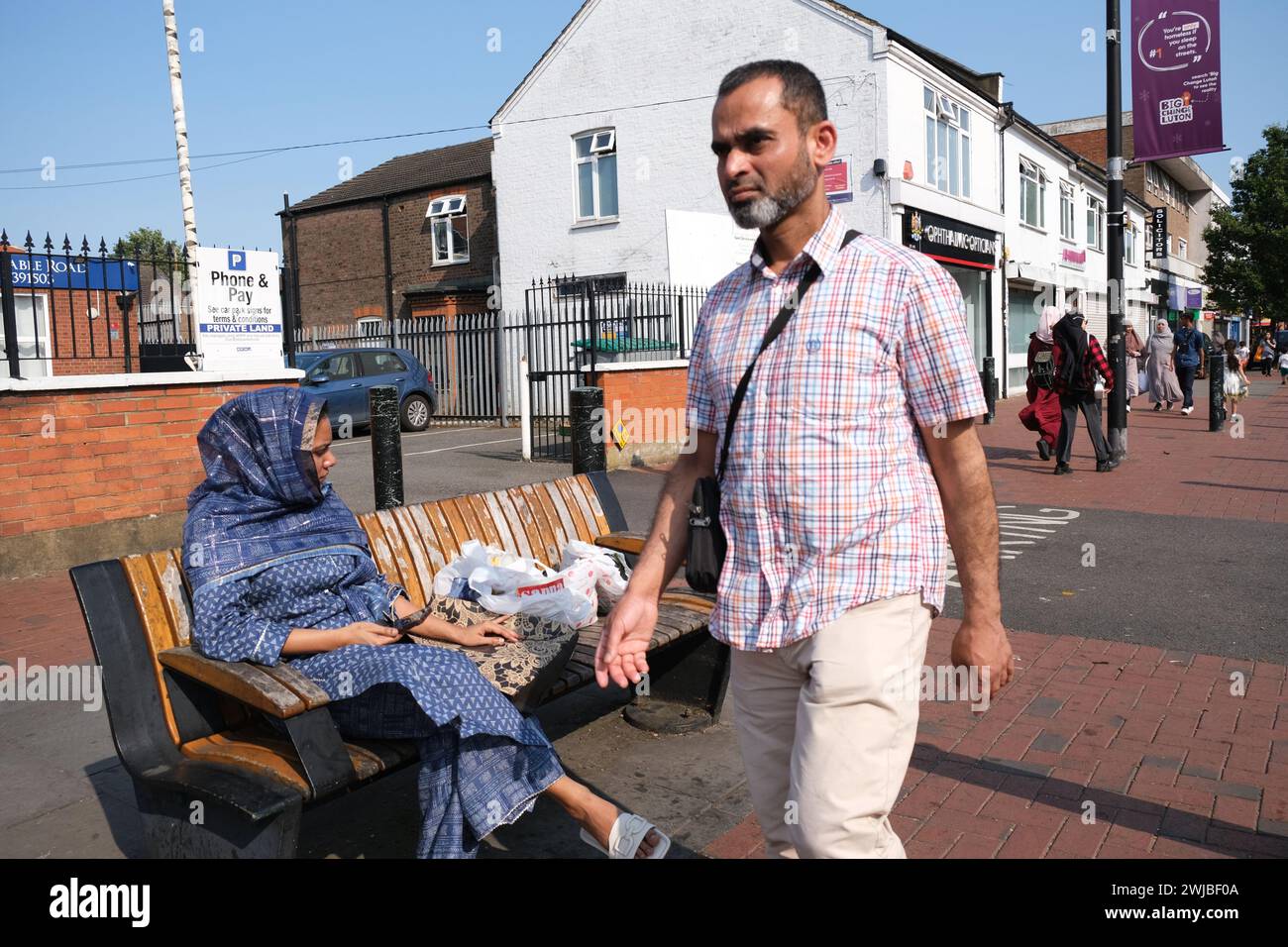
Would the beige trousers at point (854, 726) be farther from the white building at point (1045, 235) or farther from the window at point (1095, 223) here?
the window at point (1095, 223)

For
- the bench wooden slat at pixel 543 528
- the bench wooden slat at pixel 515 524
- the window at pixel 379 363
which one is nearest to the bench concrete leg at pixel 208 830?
the bench wooden slat at pixel 515 524

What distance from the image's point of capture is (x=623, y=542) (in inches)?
192

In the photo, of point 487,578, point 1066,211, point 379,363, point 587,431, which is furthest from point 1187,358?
point 487,578

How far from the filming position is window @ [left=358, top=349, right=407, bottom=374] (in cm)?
1853

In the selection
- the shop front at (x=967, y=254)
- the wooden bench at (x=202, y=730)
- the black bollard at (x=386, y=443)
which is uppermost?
the shop front at (x=967, y=254)

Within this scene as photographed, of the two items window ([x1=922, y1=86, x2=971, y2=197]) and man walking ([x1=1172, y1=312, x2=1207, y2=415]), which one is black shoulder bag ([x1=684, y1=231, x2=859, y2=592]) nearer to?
window ([x1=922, y1=86, x2=971, y2=197])

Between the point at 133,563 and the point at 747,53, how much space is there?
19.3 metres

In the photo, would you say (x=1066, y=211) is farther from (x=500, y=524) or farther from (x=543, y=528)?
(x=500, y=524)

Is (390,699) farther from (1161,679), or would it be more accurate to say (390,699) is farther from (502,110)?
(502,110)

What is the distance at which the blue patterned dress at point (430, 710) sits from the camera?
2996mm

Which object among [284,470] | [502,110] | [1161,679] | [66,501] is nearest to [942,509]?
[284,470]

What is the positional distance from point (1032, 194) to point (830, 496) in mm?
29808

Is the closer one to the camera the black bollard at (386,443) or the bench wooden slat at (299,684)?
the bench wooden slat at (299,684)
